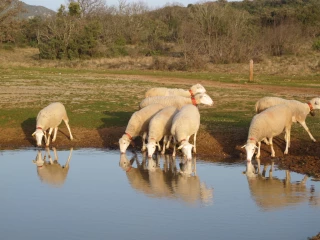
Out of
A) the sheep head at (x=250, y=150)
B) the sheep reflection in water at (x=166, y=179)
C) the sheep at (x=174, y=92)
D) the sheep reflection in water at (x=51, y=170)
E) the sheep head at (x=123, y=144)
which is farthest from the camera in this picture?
the sheep at (x=174, y=92)

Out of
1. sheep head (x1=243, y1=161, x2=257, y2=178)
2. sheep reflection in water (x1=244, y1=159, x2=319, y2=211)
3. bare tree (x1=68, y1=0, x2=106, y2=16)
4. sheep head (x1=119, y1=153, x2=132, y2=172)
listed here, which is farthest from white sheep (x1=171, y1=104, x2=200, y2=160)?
bare tree (x1=68, y1=0, x2=106, y2=16)

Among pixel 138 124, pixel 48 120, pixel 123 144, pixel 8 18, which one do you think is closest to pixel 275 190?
pixel 123 144

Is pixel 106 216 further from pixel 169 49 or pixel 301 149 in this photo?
pixel 169 49

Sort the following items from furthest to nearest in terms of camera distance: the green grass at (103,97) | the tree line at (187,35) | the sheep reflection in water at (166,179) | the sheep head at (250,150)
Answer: the tree line at (187,35), the green grass at (103,97), the sheep head at (250,150), the sheep reflection in water at (166,179)

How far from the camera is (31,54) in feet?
190

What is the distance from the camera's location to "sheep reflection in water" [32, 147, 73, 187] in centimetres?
1277

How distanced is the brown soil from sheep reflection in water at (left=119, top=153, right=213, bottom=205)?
3.60 feet

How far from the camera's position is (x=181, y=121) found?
1442 cm

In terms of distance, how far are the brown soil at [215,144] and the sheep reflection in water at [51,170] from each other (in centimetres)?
146

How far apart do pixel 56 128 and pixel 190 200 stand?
7.19m

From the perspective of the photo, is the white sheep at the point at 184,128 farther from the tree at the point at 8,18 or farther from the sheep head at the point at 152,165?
the tree at the point at 8,18

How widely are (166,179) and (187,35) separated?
37.8 m

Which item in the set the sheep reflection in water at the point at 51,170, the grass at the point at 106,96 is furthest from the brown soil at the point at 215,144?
the sheep reflection in water at the point at 51,170

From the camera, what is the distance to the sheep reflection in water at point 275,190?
1068cm
